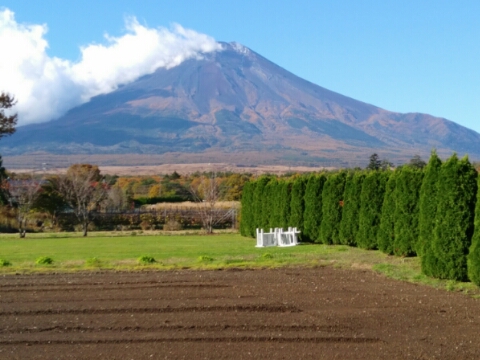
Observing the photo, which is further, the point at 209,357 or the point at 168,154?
the point at 168,154

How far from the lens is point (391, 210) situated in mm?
20484

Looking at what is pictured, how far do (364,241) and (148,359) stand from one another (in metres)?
15.6

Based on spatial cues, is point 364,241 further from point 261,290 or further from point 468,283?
point 261,290

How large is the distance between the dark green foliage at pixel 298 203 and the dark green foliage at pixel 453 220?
47.2 feet

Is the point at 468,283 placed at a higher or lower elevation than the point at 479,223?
lower

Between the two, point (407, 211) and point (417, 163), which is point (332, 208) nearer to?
point (407, 211)

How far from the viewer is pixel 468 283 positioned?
541 inches

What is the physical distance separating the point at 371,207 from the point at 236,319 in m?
13.2

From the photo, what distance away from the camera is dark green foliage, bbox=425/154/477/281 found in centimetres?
1410

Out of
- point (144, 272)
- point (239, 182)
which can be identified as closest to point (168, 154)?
point (239, 182)

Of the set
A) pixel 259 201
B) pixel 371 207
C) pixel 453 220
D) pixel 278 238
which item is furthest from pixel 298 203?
pixel 453 220

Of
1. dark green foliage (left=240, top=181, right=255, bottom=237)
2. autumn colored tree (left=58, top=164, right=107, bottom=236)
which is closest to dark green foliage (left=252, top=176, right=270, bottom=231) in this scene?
dark green foliage (left=240, top=181, right=255, bottom=237)

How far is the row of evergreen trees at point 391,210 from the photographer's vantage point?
1423 centimetres

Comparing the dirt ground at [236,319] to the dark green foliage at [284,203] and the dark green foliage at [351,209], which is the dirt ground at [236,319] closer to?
the dark green foliage at [351,209]
